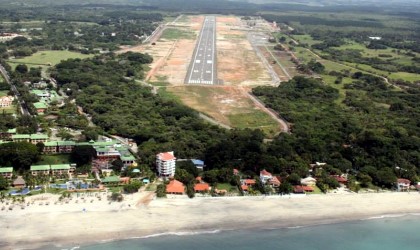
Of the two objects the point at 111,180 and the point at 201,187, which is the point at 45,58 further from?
the point at 201,187

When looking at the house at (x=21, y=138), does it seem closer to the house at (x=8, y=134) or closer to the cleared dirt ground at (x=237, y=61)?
the house at (x=8, y=134)

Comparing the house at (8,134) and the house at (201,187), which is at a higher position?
the house at (8,134)

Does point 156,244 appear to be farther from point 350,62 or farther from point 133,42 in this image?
point 133,42

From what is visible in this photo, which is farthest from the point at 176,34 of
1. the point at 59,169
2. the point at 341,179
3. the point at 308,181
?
the point at 341,179

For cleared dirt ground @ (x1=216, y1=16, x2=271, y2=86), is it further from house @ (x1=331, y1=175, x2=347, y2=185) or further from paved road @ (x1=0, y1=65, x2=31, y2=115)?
house @ (x1=331, y1=175, x2=347, y2=185)

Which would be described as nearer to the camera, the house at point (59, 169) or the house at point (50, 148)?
the house at point (59, 169)

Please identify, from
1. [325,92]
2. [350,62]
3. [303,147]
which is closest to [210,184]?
[303,147]

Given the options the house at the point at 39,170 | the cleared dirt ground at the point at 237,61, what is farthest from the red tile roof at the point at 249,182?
the cleared dirt ground at the point at 237,61
